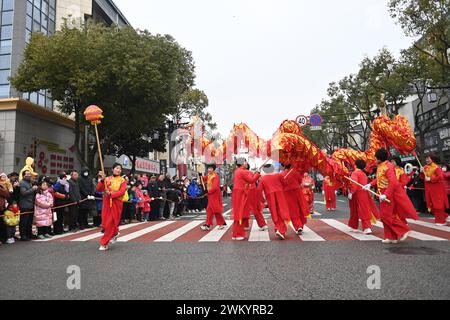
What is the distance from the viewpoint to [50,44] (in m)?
17.5

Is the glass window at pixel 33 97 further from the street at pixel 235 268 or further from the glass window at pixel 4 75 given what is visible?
the street at pixel 235 268

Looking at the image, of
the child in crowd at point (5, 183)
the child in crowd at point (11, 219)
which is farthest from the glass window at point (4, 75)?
the child in crowd at point (11, 219)

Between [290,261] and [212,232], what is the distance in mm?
4250

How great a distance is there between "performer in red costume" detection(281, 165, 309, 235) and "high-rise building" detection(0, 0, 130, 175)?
647 inches

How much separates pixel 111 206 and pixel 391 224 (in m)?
5.46

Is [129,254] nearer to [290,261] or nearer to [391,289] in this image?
[290,261]

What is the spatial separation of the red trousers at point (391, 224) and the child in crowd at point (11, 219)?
26.4ft

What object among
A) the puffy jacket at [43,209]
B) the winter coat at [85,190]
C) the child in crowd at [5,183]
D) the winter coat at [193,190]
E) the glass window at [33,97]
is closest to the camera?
the child in crowd at [5,183]

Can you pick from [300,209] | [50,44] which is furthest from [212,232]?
[50,44]

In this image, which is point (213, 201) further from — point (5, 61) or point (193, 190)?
point (5, 61)

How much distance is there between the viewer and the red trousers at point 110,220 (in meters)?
7.39

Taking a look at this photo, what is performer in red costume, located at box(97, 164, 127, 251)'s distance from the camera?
7.42 metres

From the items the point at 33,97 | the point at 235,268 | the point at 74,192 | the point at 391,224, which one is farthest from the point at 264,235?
the point at 33,97

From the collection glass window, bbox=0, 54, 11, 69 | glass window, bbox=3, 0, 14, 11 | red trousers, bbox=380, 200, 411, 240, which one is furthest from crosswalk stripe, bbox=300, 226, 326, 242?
glass window, bbox=3, 0, 14, 11
